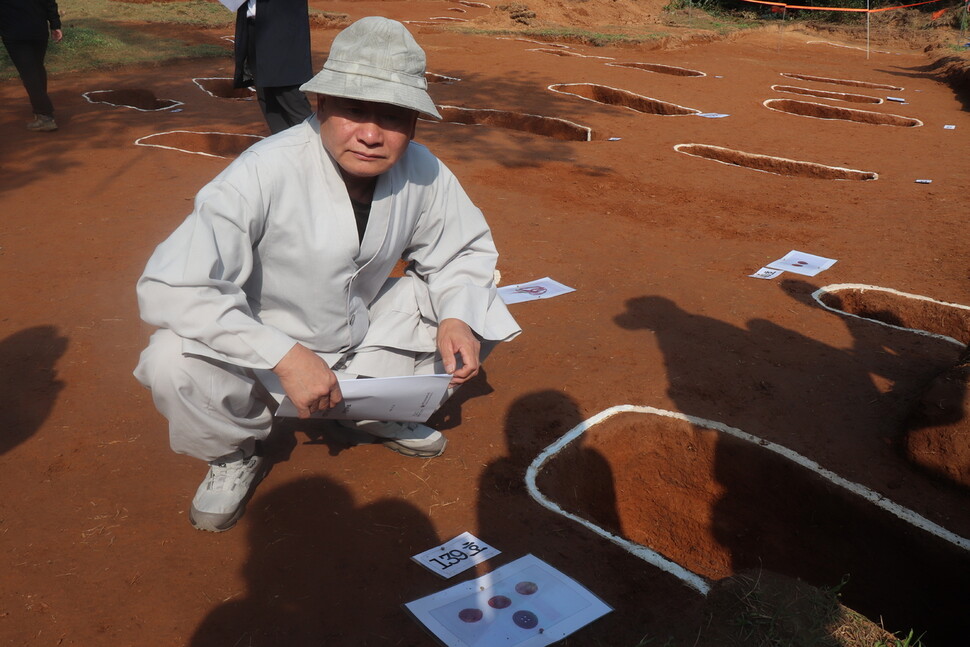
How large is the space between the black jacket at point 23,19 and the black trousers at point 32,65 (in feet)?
0.22

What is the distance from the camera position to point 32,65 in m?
7.85

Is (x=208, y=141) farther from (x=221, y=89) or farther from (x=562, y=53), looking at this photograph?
(x=562, y=53)

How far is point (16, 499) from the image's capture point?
274 cm

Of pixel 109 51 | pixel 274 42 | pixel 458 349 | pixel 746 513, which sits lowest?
pixel 746 513

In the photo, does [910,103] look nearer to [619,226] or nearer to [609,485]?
[619,226]

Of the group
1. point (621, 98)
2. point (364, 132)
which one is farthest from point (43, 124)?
point (621, 98)

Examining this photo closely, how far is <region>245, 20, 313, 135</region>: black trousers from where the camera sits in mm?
5121

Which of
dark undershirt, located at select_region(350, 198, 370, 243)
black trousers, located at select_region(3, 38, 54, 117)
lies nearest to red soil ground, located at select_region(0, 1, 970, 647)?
dark undershirt, located at select_region(350, 198, 370, 243)

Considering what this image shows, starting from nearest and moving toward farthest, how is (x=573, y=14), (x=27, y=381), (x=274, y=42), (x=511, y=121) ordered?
(x=27, y=381) < (x=274, y=42) < (x=511, y=121) < (x=573, y=14)

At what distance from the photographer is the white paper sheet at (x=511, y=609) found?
7.21 feet

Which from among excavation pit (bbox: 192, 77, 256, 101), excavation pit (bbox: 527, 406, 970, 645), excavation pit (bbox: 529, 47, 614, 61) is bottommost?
excavation pit (bbox: 527, 406, 970, 645)

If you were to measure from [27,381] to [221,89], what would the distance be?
908 cm

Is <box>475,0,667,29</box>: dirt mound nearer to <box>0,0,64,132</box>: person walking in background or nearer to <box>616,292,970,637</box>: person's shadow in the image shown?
<box>0,0,64,132</box>: person walking in background

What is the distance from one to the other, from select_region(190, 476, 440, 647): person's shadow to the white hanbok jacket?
0.57m
